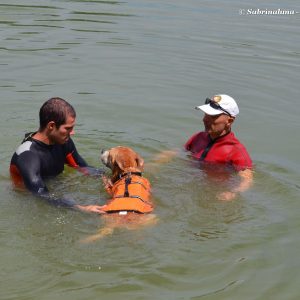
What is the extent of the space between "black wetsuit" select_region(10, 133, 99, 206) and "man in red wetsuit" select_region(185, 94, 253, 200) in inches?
74.6

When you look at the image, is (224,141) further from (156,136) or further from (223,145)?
(156,136)

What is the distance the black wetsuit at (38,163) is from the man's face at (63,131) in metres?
0.25

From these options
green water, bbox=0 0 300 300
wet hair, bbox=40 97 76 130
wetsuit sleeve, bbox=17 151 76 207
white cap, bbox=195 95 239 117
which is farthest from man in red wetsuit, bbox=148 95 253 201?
wetsuit sleeve, bbox=17 151 76 207

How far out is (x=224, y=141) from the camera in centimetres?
775

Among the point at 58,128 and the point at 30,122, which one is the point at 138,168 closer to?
the point at 58,128

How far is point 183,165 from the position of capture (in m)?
8.16

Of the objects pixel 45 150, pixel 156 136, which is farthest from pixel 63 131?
pixel 156 136

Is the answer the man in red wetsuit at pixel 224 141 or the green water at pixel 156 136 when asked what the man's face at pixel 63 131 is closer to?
the green water at pixel 156 136

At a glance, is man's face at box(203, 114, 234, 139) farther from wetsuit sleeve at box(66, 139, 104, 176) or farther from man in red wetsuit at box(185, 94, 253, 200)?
wetsuit sleeve at box(66, 139, 104, 176)

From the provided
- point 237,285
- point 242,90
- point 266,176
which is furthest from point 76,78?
point 237,285

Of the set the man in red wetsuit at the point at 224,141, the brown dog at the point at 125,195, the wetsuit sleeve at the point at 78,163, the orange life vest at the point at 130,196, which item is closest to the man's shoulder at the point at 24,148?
the wetsuit sleeve at the point at 78,163

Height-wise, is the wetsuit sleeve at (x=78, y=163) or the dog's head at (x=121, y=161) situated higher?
the dog's head at (x=121, y=161)

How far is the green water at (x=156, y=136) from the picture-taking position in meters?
5.46

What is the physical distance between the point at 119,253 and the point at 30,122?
14.6 ft
